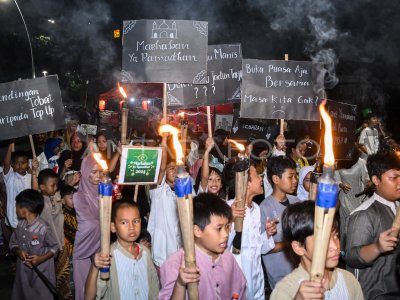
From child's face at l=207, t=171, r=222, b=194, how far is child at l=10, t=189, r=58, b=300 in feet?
6.31

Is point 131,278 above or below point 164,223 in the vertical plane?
below

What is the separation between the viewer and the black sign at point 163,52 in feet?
20.9

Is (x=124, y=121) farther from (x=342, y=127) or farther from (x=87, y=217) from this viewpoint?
(x=342, y=127)

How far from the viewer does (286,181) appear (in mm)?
4812

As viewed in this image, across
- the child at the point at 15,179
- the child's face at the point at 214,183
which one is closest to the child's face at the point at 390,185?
the child's face at the point at 214,183

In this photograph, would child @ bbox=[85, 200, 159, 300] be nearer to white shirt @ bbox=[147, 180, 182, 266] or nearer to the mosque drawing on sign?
white shirt @ bbox=[147, 180, 182, 266]

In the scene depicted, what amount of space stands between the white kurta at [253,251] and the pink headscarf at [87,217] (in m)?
1.71

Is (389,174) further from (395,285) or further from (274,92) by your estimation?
(274,92)

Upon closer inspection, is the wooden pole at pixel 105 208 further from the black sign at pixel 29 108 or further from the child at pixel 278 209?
the black sign at pixel 29 108

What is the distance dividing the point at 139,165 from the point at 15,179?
122 inches

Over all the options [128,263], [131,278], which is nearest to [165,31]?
[128,263]

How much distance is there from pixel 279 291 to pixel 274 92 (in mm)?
4528

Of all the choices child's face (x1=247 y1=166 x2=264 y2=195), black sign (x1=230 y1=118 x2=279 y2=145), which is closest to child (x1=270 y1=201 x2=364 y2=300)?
child's face (x1=247 y1=166 x2=264 y2=195)

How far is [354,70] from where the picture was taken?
20312 mm
